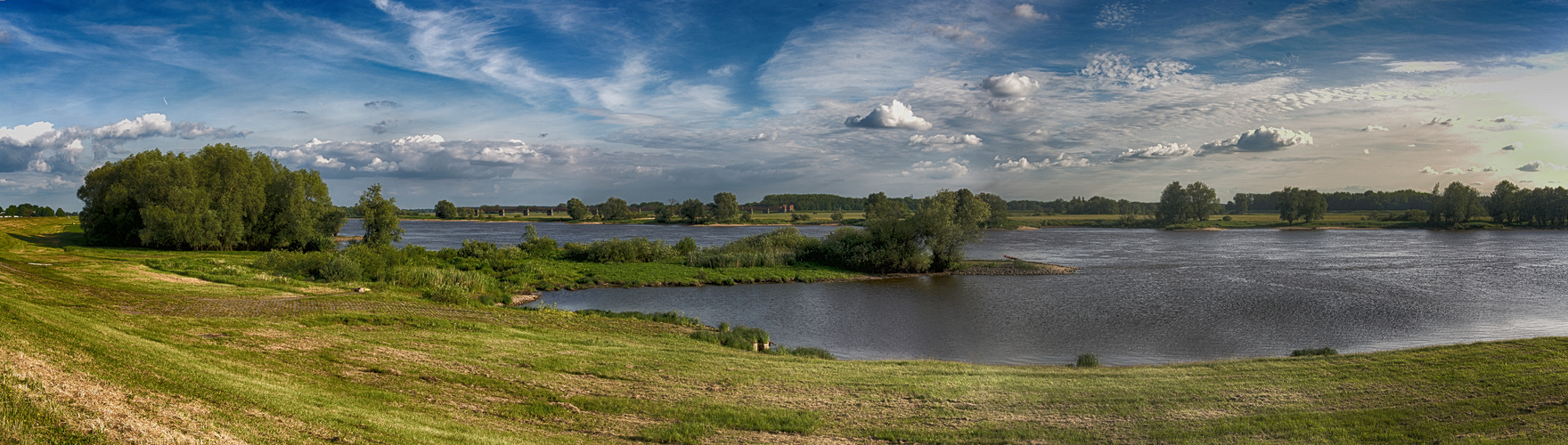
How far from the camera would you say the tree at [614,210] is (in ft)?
562

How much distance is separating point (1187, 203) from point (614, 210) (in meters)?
A: 126

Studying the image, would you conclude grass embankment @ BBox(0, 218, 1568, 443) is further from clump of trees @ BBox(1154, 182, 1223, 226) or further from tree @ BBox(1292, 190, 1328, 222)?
tree @ BBox(1292, 190, 1328, 222)

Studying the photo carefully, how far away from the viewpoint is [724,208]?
497ft

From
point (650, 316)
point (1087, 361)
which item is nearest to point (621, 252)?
point (650, 316)

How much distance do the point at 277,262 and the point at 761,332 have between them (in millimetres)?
23704

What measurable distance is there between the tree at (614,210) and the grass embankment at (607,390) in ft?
515

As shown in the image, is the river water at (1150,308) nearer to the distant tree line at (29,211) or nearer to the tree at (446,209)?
the distant tree line at (29,211)

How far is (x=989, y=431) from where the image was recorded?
9570mm

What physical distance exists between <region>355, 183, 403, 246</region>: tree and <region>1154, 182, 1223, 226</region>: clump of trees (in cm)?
13800

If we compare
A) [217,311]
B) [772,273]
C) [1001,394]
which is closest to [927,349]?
[1001,394]

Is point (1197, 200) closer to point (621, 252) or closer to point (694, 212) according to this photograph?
point (694, 212)

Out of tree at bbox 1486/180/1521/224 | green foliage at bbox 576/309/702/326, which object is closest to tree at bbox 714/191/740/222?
green foliage at bbox 576/309/702/326

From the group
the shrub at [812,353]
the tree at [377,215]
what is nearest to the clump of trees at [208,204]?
the tree at [377,215]

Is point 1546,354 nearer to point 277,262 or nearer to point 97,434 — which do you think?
point 97,434
